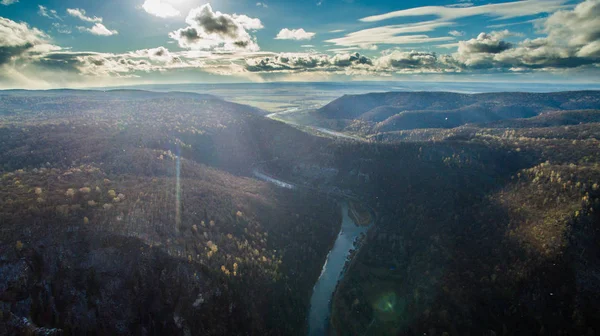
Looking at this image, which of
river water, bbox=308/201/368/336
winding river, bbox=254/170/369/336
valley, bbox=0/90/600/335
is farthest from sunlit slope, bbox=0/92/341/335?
river water, bbox=308/201/368/336

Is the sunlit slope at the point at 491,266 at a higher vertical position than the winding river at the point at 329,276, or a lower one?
higher

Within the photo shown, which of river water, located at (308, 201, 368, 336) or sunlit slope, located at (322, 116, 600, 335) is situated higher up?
sunlit slope, located at (322, 116, 600, 335)

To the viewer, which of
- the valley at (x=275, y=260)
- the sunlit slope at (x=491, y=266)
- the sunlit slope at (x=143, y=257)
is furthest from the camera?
the sunlit slope at (x=491, y=266)

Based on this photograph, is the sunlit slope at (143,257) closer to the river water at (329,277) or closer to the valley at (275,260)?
Result: the valley at (275,260)

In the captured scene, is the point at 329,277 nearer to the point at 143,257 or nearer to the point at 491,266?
the point at 491,266

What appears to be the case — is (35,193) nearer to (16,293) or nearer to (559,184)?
(16,293)

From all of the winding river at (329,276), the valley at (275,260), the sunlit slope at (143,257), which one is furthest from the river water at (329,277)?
the sunlit slope at (143,257)

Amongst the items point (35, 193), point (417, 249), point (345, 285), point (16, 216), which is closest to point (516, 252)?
point (417, 249)

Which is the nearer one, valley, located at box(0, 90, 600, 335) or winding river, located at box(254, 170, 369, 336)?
valley, located at box(0, 90, 600, 335)

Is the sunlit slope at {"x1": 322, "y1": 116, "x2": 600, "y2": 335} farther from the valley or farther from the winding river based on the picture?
the winding river
